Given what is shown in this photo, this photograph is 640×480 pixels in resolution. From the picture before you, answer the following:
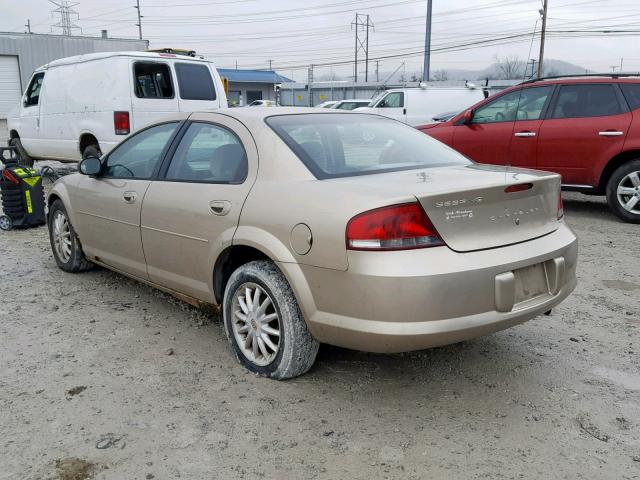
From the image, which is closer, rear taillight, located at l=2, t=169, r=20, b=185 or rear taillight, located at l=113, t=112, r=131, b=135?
rear taillight, located at l=2, t=169, r=20, b=185

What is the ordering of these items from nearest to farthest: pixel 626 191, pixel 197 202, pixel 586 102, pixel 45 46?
pixel 197 202 < pixel 626 191 < pixel 586 102 < pixel 45 46

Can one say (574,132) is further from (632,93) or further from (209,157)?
(209,157)

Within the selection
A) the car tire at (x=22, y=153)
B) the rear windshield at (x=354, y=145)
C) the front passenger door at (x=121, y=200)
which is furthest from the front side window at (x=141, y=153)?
the car tire at (x=22, y=153)

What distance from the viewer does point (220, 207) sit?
11.4 ft

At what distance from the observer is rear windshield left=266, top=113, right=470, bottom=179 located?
3359 millimetres

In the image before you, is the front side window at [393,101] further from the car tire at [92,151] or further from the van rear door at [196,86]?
the car tire at [92,151]

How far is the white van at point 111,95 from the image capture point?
9.34 m

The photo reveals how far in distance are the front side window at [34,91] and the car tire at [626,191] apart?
1003 centimetres

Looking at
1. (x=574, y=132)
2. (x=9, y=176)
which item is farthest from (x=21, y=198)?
(x=574, y=132)

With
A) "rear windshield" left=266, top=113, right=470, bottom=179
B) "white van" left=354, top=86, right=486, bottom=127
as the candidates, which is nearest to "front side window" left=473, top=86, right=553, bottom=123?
"rear windshield" left=266, top=113, right=470, bottom=179

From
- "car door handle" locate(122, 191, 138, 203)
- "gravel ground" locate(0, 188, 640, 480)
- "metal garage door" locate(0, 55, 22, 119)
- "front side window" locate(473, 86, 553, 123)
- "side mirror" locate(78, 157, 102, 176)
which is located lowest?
"gravel ground" locate(0, 188, 640, 480)

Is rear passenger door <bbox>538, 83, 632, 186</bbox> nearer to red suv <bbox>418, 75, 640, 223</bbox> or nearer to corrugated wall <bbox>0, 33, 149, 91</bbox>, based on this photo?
red suv <bbox>418, 75, 640, 223</bbox>

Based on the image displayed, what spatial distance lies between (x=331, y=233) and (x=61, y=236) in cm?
353

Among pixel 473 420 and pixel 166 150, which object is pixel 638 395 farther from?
pixel 166 150
